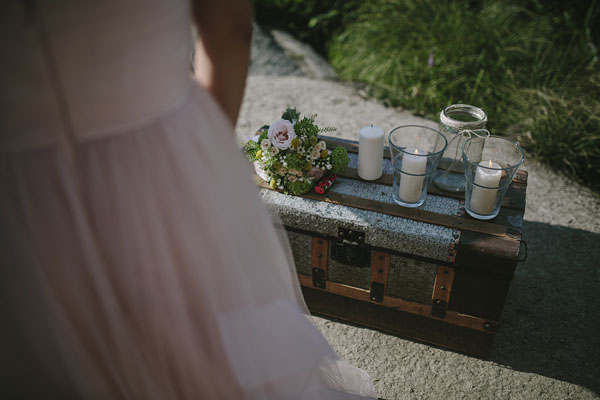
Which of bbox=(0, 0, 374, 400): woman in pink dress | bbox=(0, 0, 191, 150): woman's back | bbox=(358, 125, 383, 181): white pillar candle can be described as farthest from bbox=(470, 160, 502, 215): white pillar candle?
bbox=(0, 0, 191, 150): woman's back

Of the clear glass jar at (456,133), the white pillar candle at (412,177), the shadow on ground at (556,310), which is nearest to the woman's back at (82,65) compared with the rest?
the white pillar candle at (412,177)

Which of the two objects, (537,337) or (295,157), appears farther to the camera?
(537,337)

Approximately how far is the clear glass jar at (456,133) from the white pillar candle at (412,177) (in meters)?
0.19

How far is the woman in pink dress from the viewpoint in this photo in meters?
0.70

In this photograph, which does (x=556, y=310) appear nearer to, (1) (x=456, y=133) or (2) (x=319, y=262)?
(1) (x=456, y=133)

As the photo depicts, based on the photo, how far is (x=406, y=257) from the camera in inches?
63.1

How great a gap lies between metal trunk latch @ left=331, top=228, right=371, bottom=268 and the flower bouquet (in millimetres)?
245

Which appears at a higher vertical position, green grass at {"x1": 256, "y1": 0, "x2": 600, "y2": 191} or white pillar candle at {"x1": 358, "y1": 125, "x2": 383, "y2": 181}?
white pillar candle at {"x1": 358, "y1": 125, "x2": 383, "y2": 181}

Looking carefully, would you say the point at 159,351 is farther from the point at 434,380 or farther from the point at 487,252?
the point at 434,380

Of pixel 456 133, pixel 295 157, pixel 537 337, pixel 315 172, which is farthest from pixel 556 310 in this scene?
pixel 295 157

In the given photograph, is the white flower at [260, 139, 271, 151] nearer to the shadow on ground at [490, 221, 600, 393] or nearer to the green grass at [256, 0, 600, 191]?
the shadow on ground at [490, 221, 600, 393]

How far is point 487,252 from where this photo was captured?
1.46 m

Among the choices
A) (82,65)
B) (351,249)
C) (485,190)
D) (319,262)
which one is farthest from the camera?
(319,262)

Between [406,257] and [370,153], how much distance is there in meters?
0.42
